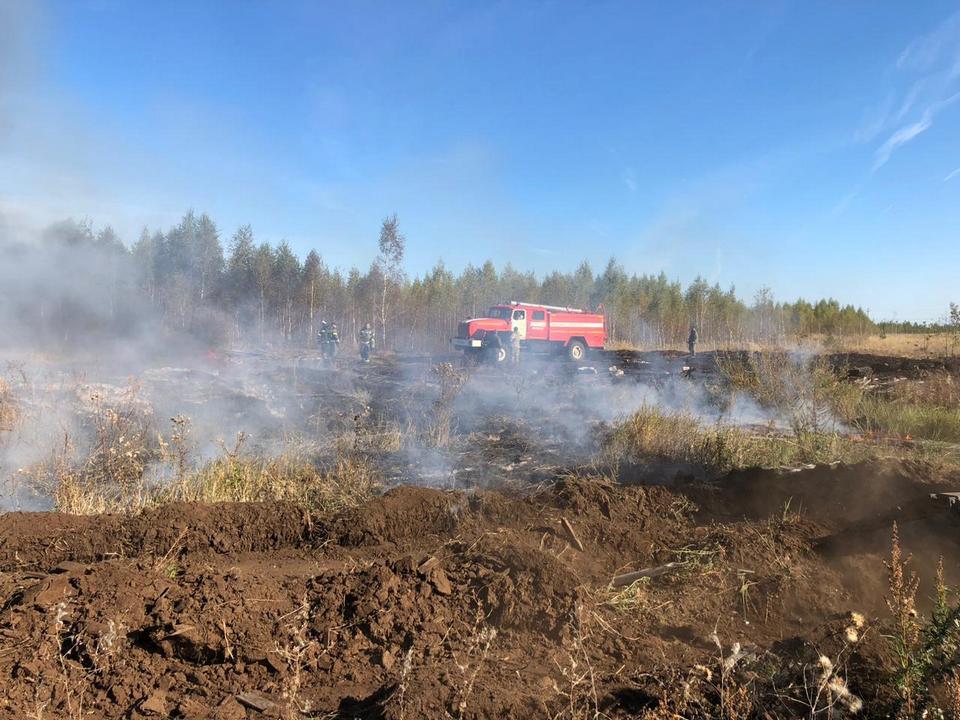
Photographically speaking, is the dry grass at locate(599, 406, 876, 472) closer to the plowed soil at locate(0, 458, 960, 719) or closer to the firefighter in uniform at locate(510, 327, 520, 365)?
the plowed soil at locate(0, 458, 960, 719)

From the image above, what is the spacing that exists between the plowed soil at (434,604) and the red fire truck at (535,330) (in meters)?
16.1

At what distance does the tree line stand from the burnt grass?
969 cm

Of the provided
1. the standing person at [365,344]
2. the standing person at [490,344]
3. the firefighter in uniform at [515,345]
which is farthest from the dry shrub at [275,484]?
the standing person at [365,344]

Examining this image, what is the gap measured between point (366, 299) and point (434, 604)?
35066 mm

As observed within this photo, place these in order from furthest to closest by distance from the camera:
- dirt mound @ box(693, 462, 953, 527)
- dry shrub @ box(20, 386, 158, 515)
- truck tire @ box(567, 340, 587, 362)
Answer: truck tire @ box(567, 340, 587, 362) → dry shrub @ box(20, 386, 158, 515) → dirt mound @ box(693, 462, 953, 527)

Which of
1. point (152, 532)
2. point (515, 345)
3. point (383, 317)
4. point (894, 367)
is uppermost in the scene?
point (383, 317)

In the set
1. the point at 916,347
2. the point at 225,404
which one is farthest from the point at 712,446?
the point at 916,347

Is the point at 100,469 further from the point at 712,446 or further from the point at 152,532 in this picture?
the point at 712,446

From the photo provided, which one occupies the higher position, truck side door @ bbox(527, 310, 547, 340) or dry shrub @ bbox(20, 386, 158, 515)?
truck side door @ bbox(527, 310, 547, 340)

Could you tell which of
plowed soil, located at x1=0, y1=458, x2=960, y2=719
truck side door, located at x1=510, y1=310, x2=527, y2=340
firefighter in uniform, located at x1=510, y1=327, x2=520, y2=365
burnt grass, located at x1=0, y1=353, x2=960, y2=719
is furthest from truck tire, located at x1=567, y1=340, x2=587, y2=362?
plowed soil, located at x1=0, y1=458, x2=960, y2=719

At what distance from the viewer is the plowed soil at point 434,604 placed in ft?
8.06

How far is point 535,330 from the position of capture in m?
23.0

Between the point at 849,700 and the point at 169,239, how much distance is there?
3888 cm

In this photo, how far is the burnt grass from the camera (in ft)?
7.92
